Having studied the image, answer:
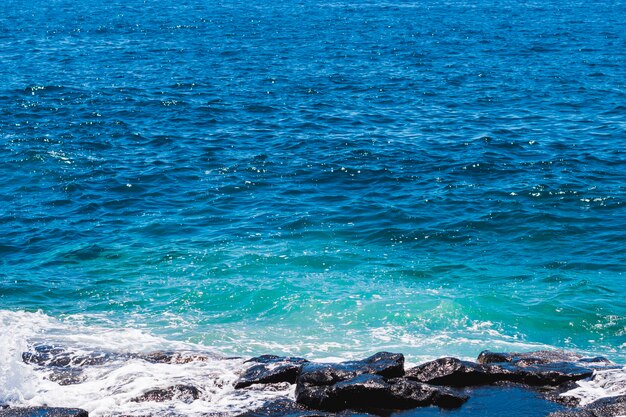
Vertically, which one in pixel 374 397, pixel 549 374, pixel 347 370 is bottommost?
pixel 549 374

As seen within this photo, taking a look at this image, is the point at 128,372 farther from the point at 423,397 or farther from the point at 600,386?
the point at 600,386

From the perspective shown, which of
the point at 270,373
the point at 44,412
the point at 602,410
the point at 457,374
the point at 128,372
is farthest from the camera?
the point at 128,372

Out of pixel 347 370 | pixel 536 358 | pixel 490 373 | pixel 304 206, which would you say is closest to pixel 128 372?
pixel 347 370

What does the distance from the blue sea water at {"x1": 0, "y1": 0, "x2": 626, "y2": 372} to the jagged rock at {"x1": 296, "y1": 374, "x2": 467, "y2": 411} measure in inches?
175

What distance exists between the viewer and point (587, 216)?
30516 millimetres

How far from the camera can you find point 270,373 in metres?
18.9

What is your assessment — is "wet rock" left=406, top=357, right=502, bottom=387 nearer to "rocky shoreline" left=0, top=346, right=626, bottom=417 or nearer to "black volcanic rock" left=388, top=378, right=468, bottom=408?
"rocky shoreline" left=0, top=346, right=626, bottom=417

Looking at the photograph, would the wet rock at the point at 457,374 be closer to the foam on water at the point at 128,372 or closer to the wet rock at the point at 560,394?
the wet rock at the point at 560,394

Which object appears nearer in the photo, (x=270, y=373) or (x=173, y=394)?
(x=173, y=394)

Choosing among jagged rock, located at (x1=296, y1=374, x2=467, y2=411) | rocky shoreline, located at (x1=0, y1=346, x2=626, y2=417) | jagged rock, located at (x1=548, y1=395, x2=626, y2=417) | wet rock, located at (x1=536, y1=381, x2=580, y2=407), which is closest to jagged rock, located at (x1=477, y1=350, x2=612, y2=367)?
rocky shoreline, located at (x1=0, y1=346, x2=626, y2=417)

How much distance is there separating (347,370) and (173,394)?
12.5 ft

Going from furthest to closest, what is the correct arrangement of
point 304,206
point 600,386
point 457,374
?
point 304,206, point 457,374, point 600,386

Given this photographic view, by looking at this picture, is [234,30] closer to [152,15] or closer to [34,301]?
[152,15]

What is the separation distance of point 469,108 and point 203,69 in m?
17.8
